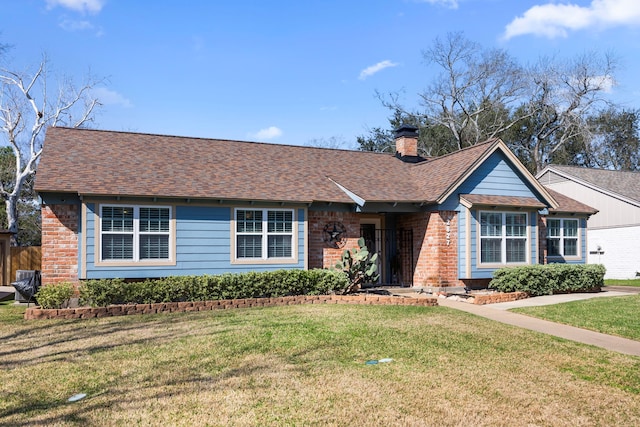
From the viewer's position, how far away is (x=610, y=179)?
26922 millimetres

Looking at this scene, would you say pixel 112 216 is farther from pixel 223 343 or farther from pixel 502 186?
pixel 502 186

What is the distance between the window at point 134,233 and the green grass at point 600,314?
9.45 meters

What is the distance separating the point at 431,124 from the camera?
40.7 meters

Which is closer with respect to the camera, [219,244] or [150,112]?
[219,244]

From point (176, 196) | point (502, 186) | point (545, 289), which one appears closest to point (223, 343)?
point (176, 196)

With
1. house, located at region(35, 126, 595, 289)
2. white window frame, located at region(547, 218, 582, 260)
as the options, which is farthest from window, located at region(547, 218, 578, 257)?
house, located at region(35, 126, 595, 289)

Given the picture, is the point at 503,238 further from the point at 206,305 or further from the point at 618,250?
the point at 618,250

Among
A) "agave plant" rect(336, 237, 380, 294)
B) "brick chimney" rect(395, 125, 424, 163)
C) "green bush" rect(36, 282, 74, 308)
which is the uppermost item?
"brick chimney" rect(395, 125, 424, 163)

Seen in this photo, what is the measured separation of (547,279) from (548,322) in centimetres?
473

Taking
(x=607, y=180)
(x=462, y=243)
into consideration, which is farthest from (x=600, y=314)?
(x=607, y=180)

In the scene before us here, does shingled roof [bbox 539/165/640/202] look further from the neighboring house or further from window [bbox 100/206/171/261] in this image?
window [bbox 100/206/171/261]

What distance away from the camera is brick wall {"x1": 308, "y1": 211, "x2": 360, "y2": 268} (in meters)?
16.2

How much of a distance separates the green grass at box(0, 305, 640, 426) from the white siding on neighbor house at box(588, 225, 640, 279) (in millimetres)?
17766

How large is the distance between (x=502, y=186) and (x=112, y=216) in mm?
12422
